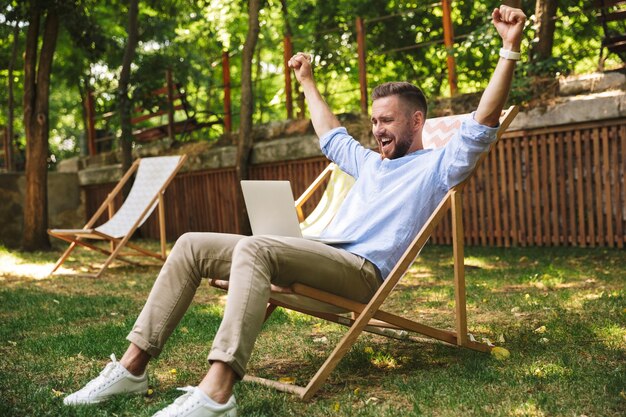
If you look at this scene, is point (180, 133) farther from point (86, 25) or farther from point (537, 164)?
point (537, 164)

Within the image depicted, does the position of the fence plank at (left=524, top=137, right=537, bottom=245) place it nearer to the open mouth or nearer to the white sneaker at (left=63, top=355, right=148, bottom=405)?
the open mouth

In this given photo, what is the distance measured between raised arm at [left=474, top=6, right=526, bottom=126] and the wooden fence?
15.5ft

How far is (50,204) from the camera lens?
12.9 metres

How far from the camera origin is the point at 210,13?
56.6ft

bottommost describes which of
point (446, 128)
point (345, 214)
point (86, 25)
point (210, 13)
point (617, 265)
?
point (617, 265)

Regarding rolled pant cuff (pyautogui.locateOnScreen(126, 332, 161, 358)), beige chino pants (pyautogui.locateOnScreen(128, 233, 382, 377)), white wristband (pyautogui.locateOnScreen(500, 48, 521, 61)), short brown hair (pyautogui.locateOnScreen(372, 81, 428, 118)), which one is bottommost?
rolled pant cuff (pyautogui.locateOnScreen(126, 332, 161, 358))

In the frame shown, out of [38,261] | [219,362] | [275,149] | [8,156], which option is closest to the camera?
[219,362]

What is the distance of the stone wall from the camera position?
36.6 feet

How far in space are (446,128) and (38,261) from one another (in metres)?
6.28

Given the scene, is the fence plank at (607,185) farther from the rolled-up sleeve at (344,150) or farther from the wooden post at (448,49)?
the rolled-up sleeve at (344,150)

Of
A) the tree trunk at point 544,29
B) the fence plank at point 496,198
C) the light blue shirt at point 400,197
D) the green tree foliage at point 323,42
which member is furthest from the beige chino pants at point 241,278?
the tree trunk at point 544,29

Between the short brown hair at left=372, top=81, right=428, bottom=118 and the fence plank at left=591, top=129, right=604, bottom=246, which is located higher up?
the short brown hair at left=372, top=81, right=428, bottom=118

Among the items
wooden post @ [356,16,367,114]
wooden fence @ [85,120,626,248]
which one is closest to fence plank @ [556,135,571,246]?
wooden fence @ [85,120,626,248]

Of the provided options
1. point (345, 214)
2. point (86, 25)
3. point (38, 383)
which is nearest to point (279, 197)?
point (345, 214)
